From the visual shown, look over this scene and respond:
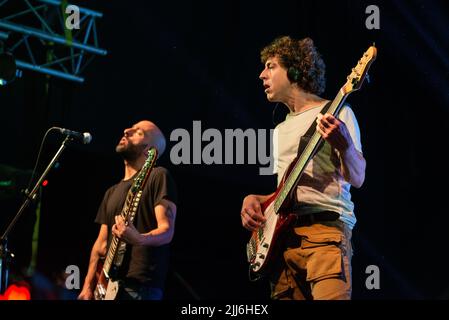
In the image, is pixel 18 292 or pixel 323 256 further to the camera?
pixel 18 292

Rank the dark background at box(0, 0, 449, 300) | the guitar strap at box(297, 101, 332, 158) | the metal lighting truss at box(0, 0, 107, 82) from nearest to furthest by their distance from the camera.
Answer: the guitar strap at box(297, 101, 332, 158) < the dark background at box(0, 0, 449, 300) < the metal lighting truss at box(0, 0, 107, 82)

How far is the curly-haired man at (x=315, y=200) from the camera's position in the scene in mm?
2914

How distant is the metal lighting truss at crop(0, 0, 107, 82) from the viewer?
21.3 feet

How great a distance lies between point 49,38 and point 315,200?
13.9ft

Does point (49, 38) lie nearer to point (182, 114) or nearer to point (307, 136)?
point (182, 114)

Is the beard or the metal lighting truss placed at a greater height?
the metal lighting truss

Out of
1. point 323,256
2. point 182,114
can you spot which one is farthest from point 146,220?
point 182,114

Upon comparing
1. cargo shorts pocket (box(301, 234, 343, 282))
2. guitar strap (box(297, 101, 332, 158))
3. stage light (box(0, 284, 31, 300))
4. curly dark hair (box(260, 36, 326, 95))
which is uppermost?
curly dark hair (box(260, 36, 326, 95))

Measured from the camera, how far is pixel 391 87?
6.01 meters

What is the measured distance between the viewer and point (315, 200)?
3102 mm

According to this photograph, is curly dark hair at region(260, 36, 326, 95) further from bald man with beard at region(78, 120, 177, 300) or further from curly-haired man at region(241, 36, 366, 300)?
bald man with beard at region(78, 120, 177, 300)

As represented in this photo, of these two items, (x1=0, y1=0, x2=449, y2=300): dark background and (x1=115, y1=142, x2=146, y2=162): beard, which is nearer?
(x1=115, y1=142, x2=146, y2=162): beard

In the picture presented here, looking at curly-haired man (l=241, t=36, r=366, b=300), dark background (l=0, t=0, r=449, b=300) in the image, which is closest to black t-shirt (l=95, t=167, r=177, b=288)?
curly-haired man (l=241, t=36, r=366, b=300)

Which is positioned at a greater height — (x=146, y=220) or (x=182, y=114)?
(x=182, y=114)
